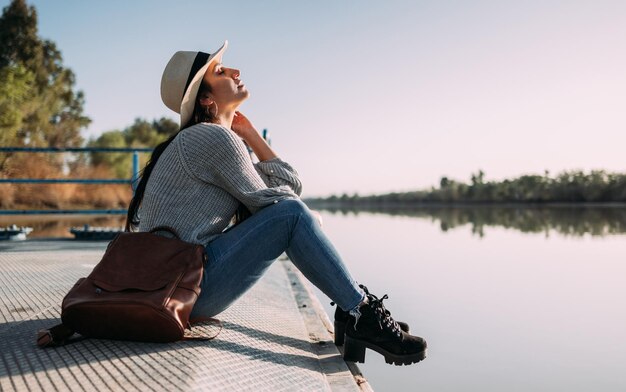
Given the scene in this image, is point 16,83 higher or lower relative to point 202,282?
higher

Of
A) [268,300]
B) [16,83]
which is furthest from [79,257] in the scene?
[16,83]

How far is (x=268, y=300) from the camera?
2582 mm

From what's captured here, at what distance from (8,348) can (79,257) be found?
7.89ft

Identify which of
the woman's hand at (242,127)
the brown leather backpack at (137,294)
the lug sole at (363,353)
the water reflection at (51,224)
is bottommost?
the water reflection at (51,224)

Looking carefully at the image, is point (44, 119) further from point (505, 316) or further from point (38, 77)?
point (505, 316)

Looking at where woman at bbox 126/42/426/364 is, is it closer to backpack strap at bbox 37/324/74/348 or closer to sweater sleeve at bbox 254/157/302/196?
sweater sleeve at bbox 254/157/302/196

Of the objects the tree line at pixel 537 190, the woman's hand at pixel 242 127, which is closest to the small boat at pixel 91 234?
the woman's hand at pixel 242 127

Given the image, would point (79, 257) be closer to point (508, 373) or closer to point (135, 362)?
point (135, 362)

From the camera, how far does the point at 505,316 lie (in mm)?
3857

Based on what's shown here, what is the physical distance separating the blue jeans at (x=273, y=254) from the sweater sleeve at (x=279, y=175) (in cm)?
26

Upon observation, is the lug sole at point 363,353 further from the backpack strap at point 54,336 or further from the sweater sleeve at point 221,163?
the backpack strap at point 54,336

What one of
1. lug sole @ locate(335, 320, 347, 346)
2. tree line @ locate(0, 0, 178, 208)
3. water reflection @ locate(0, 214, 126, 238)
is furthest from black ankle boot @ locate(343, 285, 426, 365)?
tree line @ locate(0, 0, 178, 208)

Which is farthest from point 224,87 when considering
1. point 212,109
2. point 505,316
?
point 505,316

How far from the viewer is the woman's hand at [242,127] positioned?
2180 millimetres
